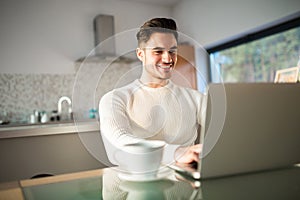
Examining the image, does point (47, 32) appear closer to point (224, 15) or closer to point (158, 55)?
point (224, 15)


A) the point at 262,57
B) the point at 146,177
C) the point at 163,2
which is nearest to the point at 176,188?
the point at 146,177

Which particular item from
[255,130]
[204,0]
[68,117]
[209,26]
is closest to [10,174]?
[255,130]

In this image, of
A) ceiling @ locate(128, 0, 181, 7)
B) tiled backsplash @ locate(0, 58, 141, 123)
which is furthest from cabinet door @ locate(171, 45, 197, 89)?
ceiling @ locate(128, 0, 181, 7)

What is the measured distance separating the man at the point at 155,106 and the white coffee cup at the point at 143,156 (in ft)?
0.08

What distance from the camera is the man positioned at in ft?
1.90

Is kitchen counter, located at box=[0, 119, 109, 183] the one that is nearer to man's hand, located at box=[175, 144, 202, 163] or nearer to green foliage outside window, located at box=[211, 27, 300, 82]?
man's hand, located at box=[175, 144, 202, 163]

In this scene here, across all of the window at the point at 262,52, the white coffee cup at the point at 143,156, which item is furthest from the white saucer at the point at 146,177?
the window at the point at 262,52

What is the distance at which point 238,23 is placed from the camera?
2.94 m

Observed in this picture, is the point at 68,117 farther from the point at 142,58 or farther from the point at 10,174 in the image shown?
the point at 142,58

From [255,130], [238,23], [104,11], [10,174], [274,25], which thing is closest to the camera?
[255,130]

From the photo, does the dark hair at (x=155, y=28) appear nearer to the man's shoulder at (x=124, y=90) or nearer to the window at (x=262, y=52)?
the man's shoulder at (x=124, y=90)

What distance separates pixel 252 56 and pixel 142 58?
8.96 ft

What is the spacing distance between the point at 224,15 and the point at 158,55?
2836mm

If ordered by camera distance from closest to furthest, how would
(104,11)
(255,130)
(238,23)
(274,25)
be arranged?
(255,130) < (274,25) < (238,23) < (104,11)
